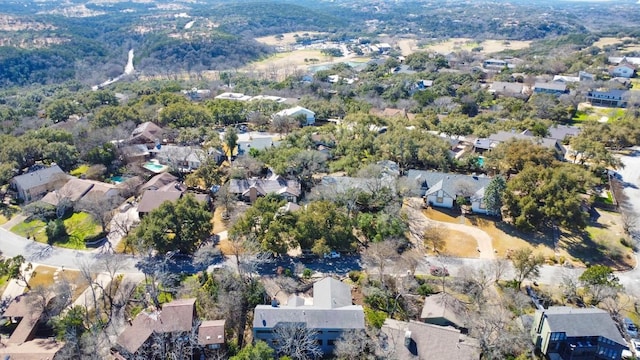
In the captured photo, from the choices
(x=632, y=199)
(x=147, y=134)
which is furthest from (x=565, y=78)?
(x=147, y=134)

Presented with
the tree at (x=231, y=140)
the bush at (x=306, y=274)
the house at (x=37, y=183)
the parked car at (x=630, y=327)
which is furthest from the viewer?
the tree at (x=231, y=140)

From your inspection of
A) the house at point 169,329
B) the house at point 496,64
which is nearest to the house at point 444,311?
the house at point 169,329

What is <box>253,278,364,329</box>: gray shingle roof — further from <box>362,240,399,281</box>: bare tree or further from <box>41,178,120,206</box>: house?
<box>41,178,120,206</box>: house

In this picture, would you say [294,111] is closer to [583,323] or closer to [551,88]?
[583,323]

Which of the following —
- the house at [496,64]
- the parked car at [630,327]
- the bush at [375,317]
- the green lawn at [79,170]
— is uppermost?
the house at [496,64]

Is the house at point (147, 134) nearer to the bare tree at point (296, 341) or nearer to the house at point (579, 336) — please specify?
the bare tree at point (296, 341)

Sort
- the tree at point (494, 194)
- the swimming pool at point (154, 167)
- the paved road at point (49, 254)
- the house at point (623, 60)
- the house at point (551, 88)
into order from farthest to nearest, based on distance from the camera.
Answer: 1. the house at point (623, 60)
2. the house at point (551, 88)
3. the swimming pool at point (154, 167)
4. the tree at point (494, 194)
5. the paved road at point (49, 254)

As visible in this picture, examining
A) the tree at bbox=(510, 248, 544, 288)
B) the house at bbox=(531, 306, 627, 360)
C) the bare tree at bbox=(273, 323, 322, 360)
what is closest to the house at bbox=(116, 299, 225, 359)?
the bare tree at bbox=(273, 323, 322, 360)
